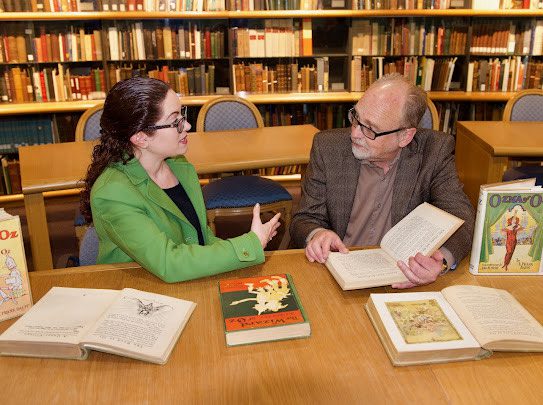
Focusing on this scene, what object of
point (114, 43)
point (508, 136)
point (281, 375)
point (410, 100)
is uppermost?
point (114, 43)

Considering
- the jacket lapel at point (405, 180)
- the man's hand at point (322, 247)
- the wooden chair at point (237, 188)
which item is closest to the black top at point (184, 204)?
the man's hand at point (322, 247)

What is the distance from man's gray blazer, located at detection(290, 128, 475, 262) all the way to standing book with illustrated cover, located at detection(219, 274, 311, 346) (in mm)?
526

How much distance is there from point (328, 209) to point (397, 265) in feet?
2.00

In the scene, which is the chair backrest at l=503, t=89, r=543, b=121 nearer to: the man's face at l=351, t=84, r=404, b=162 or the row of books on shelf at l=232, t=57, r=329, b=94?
the row of books on shelf at l=232, t=57, r=329, b=94

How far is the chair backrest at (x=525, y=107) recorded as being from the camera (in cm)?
352

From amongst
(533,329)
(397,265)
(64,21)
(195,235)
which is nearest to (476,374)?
(533,329)

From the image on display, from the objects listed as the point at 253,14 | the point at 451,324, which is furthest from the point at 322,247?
the point at 253,14

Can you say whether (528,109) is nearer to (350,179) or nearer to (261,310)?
(350,179)

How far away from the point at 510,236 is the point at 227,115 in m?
2.32

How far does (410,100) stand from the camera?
73.0 inches

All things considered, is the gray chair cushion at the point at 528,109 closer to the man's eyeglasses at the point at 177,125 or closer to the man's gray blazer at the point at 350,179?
the man's gray blazer at the point at 350,179

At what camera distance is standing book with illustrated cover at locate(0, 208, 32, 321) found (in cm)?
123

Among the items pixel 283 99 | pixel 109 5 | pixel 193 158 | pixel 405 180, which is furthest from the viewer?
pixel 283 99

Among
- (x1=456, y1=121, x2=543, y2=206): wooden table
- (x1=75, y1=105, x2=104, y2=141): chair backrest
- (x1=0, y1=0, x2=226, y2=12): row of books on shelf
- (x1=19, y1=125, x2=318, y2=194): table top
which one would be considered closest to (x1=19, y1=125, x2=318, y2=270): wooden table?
(x1=19, y1=125, x2=318, y2=194): table top
